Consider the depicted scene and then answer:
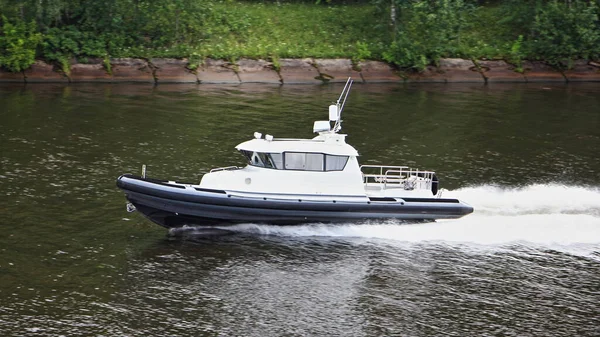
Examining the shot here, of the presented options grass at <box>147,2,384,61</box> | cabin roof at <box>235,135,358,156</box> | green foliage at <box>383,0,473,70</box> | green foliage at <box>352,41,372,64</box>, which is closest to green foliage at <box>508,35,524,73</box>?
green foliage at <box>383,0,473,70</box>

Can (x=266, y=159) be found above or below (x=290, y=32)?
below

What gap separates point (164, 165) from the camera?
110 feet

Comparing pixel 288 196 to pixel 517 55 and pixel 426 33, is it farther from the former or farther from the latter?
pixel 517 55

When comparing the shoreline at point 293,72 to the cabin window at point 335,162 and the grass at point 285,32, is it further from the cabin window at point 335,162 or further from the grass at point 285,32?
the cabin window at point 335,162

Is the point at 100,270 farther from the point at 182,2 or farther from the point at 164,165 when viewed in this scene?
the point at 182,2

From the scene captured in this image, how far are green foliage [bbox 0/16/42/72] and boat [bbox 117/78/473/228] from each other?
23049 mm

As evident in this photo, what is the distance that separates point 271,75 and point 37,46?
12.5m

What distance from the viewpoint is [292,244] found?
2666 cm

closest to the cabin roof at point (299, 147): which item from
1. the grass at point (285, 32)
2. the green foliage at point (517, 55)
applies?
the grass at point (285, 32)

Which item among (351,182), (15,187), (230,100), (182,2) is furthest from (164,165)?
(182,2)

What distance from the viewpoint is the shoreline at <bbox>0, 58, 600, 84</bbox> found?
4828cm

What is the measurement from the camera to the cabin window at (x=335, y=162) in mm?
27453

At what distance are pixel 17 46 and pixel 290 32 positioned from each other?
15293 mm

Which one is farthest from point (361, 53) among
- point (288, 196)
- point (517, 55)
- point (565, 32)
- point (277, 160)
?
point (288, 196)
